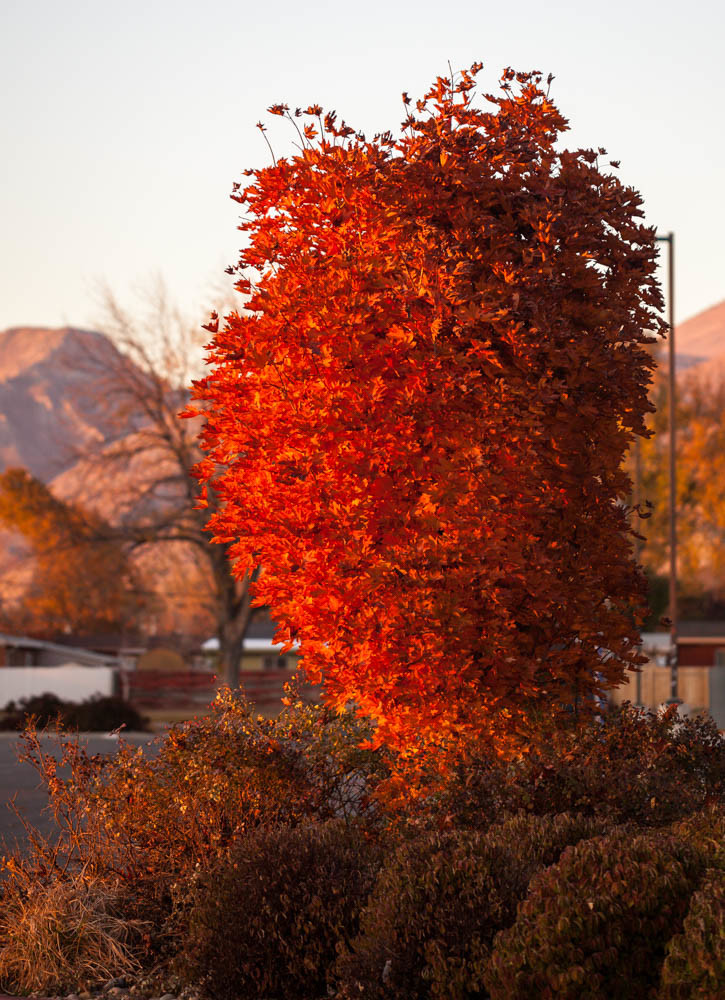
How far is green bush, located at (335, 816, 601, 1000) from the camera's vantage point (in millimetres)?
6145

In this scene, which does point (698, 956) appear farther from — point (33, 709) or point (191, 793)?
point (33, 709)

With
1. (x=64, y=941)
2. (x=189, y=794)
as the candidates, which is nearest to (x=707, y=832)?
(x=189, y=794)

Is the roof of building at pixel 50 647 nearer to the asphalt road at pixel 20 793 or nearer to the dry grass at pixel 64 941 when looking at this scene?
the asphalt road at pixel 20 793

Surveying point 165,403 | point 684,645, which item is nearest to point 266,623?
point 684,645

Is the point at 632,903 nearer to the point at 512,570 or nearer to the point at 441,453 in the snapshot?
the point at 512,570

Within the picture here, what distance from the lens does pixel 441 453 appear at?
940 centimetres

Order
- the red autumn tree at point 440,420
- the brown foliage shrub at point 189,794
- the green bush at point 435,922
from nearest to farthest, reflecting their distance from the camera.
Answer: the green bush at point 435,922 < the brown foliage shrub at point 189,794 < the red autumn tree at point 440,420

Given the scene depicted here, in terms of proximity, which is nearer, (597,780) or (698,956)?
(698,956)

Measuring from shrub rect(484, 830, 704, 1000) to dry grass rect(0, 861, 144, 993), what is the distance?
8.71 feet

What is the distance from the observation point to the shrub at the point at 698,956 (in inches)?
211

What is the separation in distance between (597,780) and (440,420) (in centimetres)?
278

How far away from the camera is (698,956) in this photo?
5395 millimetres

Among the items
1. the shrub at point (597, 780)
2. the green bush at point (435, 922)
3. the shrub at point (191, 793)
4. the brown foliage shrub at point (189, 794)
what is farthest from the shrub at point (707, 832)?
the brown foliage shrub at point (189, 794)

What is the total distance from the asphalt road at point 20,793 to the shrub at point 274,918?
2.64 meters
